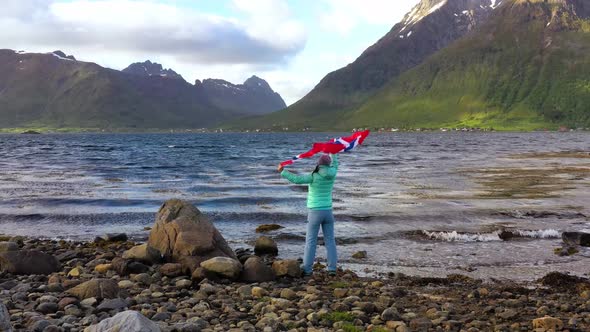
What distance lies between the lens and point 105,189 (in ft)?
127

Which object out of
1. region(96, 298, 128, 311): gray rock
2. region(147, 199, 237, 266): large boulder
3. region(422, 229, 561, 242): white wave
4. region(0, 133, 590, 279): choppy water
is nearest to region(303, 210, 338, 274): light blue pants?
region(0, 133, 590, 279): choppy water

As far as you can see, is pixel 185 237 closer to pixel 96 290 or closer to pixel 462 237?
pixel 96 290

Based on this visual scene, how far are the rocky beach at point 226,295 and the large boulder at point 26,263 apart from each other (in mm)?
29

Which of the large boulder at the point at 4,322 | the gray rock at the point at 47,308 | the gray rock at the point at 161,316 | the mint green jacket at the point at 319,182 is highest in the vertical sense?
the mint green jacket at the point at 319,182

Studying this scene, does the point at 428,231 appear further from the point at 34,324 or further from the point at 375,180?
the point at 375,180

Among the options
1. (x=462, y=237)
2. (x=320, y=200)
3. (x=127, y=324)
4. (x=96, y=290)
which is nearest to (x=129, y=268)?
(x=96, y=290)

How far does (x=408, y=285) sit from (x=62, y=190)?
30.7m

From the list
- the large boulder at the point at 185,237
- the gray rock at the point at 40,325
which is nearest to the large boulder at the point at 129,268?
the large boulder at the point at 185,237

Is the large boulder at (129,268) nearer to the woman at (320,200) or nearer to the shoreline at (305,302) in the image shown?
the shoreline at (305,302)

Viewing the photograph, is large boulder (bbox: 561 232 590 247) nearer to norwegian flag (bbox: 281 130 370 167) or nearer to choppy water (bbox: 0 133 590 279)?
choppy water (bbox: 0 133 590 279)

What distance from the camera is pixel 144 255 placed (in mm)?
15828

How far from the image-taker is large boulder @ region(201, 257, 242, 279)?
47.7 ft

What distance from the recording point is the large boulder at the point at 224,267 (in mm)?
14539

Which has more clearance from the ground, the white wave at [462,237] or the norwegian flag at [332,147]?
the norwegian flag at [332,147]
